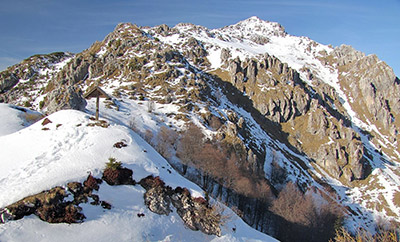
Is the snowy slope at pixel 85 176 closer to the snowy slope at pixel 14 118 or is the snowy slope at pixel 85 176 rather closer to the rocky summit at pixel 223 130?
the rocky summit at pixel 223 130

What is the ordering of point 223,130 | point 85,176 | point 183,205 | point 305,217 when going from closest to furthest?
point 85,176 < point 183,205 < point 305,217 < point 223,130

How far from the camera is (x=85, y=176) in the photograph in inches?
798

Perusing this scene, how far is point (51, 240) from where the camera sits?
14.1 metres

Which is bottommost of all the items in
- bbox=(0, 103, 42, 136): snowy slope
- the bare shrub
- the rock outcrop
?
the bare shrub

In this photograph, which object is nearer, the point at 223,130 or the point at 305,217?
the point at 305,217

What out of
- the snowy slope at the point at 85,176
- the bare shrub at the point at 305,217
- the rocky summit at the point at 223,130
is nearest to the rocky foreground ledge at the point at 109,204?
the rocky summit at the point at 223,130

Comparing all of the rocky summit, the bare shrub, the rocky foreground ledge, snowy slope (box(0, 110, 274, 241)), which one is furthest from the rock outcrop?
the bare shrub

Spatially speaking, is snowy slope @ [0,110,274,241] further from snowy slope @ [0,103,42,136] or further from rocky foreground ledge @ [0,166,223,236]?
snowy slope @ [0,103,42,136]

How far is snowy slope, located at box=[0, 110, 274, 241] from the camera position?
50.4 ft

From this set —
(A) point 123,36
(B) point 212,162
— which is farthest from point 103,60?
(B) point 212,162

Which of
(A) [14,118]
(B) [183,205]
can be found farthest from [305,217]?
(A) [14,118]

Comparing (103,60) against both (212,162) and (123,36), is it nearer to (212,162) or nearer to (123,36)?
(123,36)

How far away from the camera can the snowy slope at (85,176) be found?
15.4 m

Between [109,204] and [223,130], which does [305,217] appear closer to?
[223,130]
